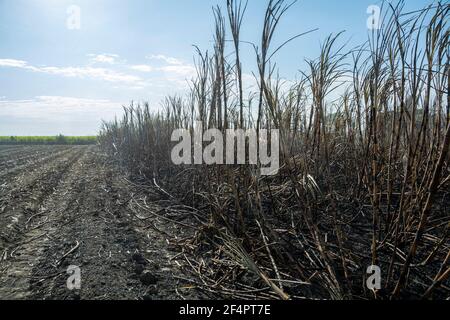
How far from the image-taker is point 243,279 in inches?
73.2

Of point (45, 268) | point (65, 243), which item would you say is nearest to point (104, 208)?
→ point (65, 243)

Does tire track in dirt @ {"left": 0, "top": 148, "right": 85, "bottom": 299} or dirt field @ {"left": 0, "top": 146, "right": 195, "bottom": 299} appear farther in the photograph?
tire track in dirt @ {"left": 0, "top": 148, "right": 85, "bottom": 299}

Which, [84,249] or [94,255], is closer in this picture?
[94,255]

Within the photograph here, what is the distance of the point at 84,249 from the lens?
2.39 m

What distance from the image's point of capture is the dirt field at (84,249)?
5.90 ft

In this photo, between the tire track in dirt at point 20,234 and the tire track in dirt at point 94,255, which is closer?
the tire track in dirt at point 94,255

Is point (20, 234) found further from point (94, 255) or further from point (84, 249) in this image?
point (94, 255)

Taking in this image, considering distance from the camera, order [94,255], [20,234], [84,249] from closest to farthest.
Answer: [94,255], [84,249], [20,234]

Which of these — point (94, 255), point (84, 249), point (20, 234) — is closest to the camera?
point (94, 255)

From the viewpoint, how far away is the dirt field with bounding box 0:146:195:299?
180 centimetres

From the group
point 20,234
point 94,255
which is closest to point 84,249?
point 94,255

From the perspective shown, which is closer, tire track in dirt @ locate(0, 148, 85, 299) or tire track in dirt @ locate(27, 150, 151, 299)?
tire track in dirt @ locate(27, 150, 151, 299)
